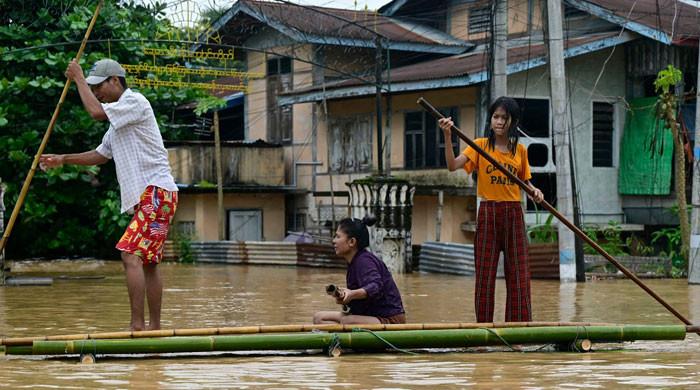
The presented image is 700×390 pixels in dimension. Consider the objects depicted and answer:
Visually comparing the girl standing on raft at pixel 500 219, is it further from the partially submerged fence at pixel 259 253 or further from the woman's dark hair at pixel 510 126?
the partially submerged fence at pixel 259 253

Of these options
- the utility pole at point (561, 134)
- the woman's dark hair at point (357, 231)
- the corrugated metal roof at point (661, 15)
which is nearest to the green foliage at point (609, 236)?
the corrugated metal roof at point (661, 15)

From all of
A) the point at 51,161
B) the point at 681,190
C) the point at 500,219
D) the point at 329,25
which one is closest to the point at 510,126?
the point at 500,219

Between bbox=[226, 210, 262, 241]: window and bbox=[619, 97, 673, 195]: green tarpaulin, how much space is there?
8.94 m

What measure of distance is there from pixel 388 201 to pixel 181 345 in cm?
1462

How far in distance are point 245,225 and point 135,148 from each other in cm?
2250

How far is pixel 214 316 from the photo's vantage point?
11.4m

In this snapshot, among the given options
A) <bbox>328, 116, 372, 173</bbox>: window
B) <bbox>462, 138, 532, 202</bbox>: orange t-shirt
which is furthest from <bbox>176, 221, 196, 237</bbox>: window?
<bbox>462, 138, 532, 202</bbox>: orange t-shirt

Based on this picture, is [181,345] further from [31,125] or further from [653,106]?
[653,106]

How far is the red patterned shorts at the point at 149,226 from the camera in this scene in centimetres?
830

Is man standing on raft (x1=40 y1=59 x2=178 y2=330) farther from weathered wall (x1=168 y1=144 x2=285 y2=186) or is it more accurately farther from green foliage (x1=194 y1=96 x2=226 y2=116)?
weathered wall (x1=168 y1=144 x2=285 y2=186)

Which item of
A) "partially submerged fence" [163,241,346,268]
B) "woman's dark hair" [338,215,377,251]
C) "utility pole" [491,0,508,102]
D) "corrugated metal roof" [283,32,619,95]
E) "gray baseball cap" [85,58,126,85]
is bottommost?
"partially submerged fence" [163,241,346,268]

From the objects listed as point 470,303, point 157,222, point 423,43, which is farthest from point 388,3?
point 157,222

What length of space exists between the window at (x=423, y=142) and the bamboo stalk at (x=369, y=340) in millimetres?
18403

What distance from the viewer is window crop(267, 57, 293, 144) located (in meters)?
30.7
